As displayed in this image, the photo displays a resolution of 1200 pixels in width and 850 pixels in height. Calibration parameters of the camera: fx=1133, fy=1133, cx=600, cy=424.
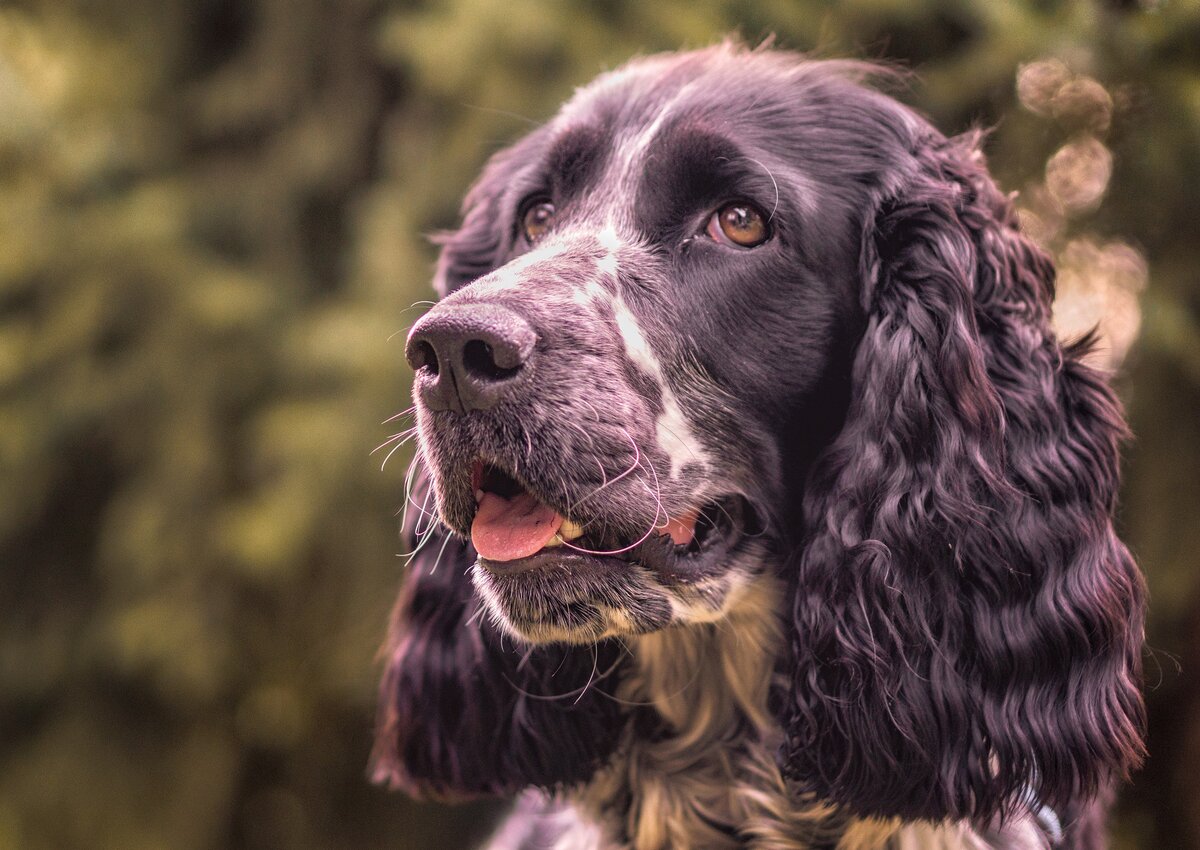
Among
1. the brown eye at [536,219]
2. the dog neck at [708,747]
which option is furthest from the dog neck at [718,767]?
the brown eye at [536,219]

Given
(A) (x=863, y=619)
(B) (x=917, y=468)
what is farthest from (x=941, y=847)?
(B) (x=917, y=468)

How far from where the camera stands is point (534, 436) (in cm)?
167

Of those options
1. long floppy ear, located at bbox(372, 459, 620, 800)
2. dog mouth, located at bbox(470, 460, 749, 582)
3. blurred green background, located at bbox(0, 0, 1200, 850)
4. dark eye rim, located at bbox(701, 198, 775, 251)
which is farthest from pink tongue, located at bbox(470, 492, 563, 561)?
blurred green background, located at bbox(0, 0, 1200, 850)

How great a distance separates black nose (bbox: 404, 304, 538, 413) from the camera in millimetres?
1562

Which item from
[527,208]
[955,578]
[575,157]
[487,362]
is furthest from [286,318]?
[955,578]

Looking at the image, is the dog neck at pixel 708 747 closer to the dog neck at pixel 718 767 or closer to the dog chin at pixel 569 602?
the dog neck at pixel 718 767

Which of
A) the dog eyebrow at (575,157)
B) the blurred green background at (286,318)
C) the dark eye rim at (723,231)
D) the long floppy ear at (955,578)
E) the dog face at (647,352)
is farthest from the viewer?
the blurred green background at (286,318)

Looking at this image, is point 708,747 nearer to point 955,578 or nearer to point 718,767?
point 718,767

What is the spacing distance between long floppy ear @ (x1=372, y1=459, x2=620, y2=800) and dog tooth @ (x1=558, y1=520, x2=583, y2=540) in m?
0.37

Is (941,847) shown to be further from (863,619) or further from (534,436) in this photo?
(534,436)

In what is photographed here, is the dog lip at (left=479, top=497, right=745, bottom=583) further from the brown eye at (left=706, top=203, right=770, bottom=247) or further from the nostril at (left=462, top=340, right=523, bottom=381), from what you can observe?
the brown eye at (left=706, top=203, right=770, bottom=247)

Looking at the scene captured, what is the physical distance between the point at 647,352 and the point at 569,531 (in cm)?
33

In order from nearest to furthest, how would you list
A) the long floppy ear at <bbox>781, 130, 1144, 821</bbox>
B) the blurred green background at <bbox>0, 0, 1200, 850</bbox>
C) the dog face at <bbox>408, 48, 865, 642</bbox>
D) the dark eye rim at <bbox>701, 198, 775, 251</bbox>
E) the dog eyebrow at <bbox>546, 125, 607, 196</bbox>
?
the dog face at <bbox>408, 48, 865, 642</bbox>, the long floppy ear at <bbox>781, 130, 1144, 821</bbox>, the dark eye rim at <bbox>701, 198, 775, 251</bbox>, the dog eyebrow at <bbox>546, 125, 607, 196</bbox>, the blurred green background at <bbox>0, 0, 1200, 850</bbox>

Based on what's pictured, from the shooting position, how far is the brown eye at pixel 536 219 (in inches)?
86.8
